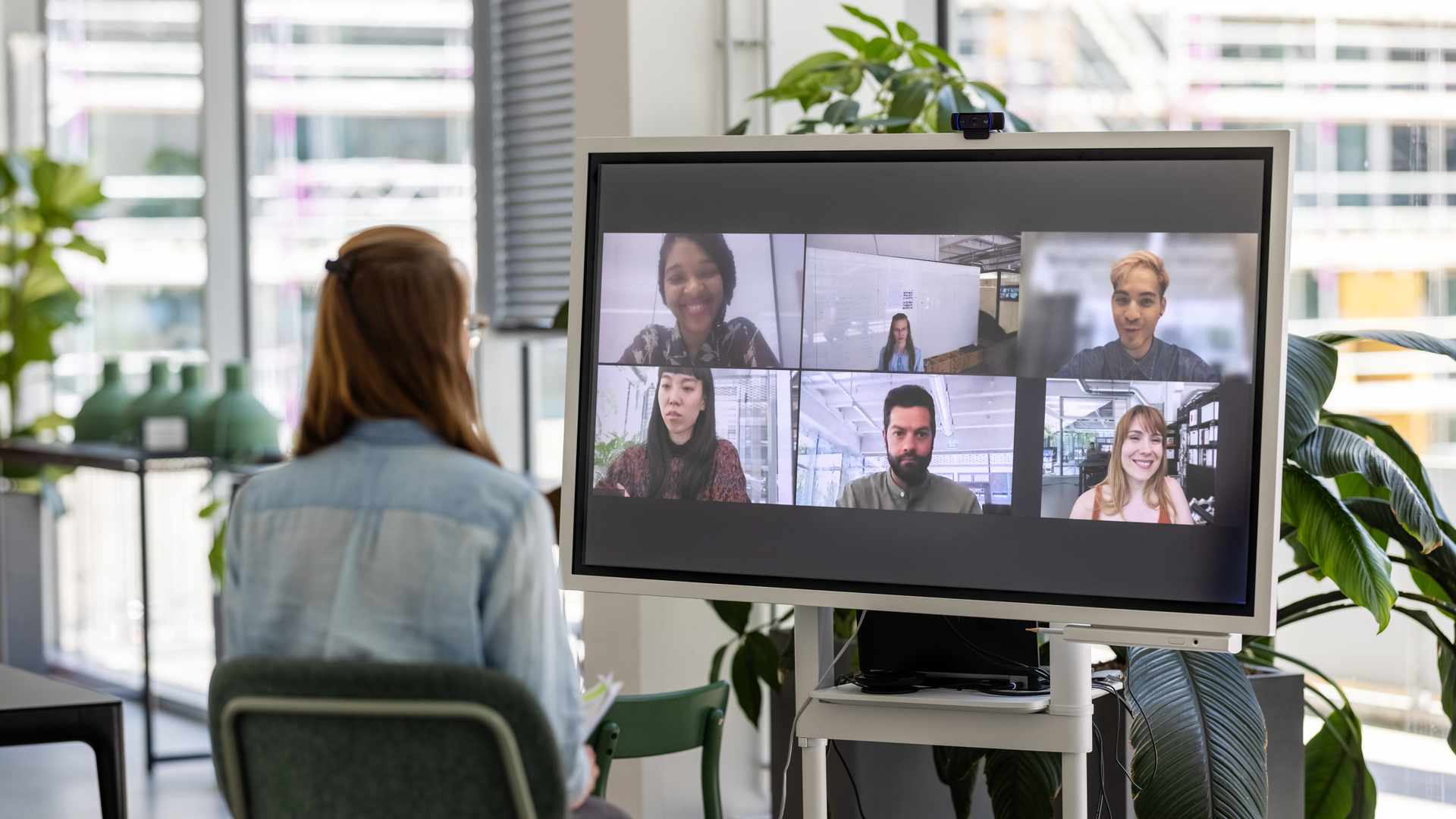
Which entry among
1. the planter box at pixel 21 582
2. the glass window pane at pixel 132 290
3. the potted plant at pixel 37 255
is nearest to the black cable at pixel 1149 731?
the glass window pane at pixel 132 290

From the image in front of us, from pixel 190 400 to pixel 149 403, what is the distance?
131 millimetres

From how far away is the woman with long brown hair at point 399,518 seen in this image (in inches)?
59.6

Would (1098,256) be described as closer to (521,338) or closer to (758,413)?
(758,413)

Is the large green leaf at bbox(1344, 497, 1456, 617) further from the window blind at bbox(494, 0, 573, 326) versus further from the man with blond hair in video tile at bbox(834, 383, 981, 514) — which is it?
the window blind at bbox(494, 0, 573, 326)

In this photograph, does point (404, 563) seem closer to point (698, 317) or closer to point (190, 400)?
point (698, 317)

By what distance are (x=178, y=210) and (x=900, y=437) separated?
4081mm

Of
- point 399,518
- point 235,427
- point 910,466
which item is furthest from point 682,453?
point 235,427

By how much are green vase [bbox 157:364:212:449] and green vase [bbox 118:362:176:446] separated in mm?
25

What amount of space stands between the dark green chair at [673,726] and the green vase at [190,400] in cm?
266

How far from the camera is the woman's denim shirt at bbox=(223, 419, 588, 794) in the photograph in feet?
4.96

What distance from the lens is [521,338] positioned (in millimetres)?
4086

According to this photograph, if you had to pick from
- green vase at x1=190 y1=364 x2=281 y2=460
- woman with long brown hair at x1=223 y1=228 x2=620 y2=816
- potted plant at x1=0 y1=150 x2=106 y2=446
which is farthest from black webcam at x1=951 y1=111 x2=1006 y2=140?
potted plant at x1=0 y1=150 x2=106 y2=446

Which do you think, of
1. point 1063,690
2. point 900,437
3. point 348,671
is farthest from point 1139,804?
point 348,671

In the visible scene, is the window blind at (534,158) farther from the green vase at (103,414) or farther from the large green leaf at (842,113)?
the green vase at (103,414)
